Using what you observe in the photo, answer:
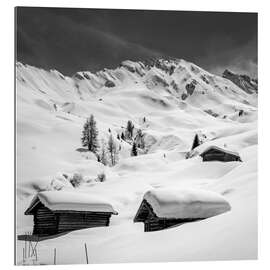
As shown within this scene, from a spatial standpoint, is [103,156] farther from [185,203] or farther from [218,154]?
[218,154]

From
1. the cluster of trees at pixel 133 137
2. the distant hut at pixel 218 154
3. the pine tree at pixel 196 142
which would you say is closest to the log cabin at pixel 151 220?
the cluster of trees at pixel 133 137

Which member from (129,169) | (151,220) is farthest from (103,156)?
(151,220)

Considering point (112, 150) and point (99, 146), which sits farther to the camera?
point (112, 150)

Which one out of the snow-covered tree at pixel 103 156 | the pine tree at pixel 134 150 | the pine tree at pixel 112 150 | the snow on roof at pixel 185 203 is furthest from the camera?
the snow-covered tree at pixel 103 156

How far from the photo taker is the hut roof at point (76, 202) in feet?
55.9

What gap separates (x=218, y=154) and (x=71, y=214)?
13.9m

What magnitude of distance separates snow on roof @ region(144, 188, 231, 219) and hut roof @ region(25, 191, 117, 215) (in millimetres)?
2431

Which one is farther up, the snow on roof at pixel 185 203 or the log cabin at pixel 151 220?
the snow on roof at pixel 185 203

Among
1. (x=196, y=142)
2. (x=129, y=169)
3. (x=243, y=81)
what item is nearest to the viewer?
(x=243, y=81)

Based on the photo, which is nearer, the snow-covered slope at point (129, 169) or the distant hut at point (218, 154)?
the snow-covered slope at point (129, 169)

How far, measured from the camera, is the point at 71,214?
61.1ft

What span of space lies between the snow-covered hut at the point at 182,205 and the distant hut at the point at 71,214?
2340 mm

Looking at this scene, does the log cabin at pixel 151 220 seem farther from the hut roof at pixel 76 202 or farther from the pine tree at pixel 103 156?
the pine tree at pixel 103 156
